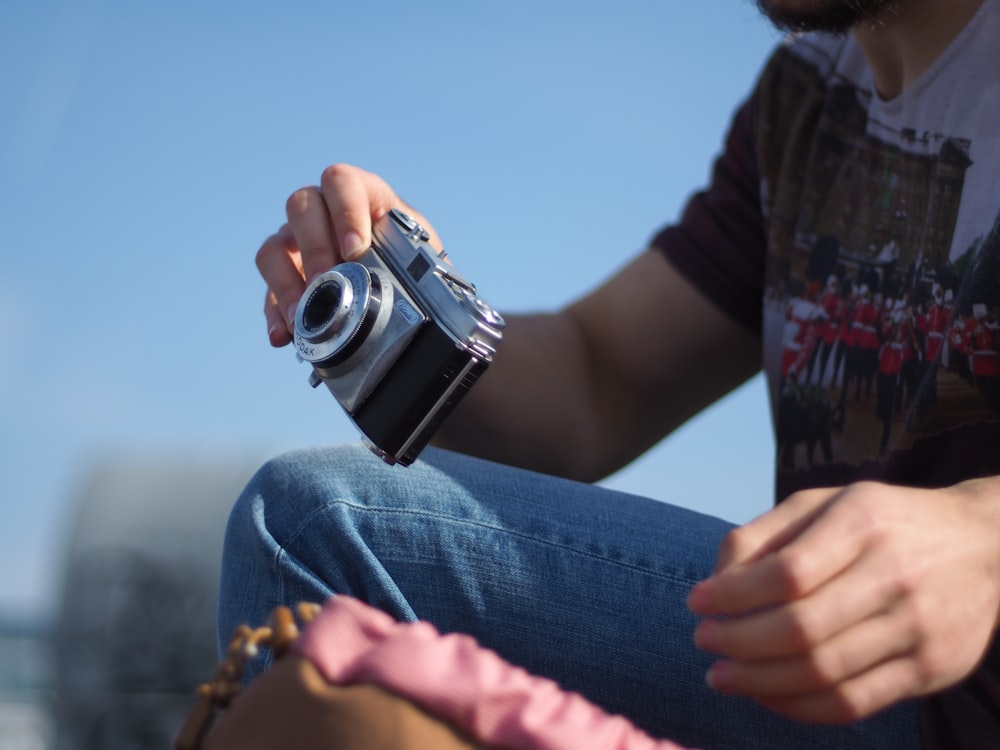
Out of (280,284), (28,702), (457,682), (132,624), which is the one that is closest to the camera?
(457,682)

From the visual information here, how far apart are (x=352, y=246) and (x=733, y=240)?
1.33ft

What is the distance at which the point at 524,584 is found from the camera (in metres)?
0.66

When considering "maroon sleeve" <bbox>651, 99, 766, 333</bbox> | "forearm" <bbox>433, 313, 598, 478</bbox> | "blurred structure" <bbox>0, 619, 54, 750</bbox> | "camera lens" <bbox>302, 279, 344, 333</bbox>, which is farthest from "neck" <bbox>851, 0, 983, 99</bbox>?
"blurred structure" <bbox>0, 619, 54, 750</bbox>

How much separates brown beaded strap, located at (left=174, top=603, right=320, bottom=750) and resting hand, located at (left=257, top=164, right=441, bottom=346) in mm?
355

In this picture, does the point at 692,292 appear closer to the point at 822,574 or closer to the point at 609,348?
the point at 609,348

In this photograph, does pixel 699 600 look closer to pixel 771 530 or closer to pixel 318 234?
pixel 771 530

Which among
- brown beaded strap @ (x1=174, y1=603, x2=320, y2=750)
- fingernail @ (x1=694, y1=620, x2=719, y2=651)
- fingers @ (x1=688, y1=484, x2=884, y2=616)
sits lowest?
brown beaded strap @ (x1=174, y1=603, x2=320, y2=750)

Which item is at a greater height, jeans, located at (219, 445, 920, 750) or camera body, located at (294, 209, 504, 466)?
camera body, located at (294, 209, 504, 466)

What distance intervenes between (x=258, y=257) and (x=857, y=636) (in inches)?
20.4

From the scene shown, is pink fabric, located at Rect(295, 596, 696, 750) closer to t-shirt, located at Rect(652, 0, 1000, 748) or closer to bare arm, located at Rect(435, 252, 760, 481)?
t-shirt, located at Rect(652, 0, 1000, 748)

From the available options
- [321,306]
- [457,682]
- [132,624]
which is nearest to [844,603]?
[457,682]

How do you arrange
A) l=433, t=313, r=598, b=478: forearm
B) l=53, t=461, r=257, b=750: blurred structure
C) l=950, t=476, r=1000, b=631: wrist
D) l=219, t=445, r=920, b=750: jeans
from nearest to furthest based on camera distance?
l=950, t=476, r=1000, b=631: wrist → l=219, t=445, r=920, b=750: jeans → l=433, t=313, r=598, b=478: forearm → l=53, t=461, r=257, b=750: blurred structure

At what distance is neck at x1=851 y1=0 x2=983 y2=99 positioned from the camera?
0.81 meters

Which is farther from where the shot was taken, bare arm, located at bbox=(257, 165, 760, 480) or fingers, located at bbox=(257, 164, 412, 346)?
bare arm, located at bbox=(257, 165, 760, 480)
